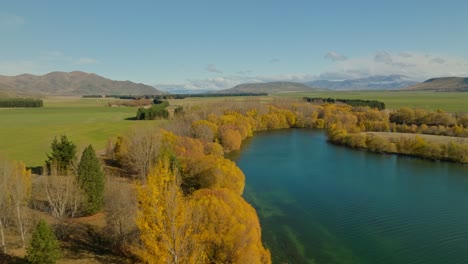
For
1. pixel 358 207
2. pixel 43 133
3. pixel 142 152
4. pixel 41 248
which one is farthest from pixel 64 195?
pixel 43 133

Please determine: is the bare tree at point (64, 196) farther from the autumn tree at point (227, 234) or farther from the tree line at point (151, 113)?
the tree line at point (151, 113)

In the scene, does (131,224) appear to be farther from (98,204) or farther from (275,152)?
(275,152)

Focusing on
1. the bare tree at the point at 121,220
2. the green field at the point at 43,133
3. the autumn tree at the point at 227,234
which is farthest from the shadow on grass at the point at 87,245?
the green field at the point at 43,133

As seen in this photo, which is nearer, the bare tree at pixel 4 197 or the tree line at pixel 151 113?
the bare tree at pixel 4 197

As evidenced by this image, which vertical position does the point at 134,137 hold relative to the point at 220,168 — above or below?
above

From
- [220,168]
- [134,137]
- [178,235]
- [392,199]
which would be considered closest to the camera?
[178,235]

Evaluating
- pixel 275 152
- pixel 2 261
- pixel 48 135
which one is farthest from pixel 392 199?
pixel 48 135
